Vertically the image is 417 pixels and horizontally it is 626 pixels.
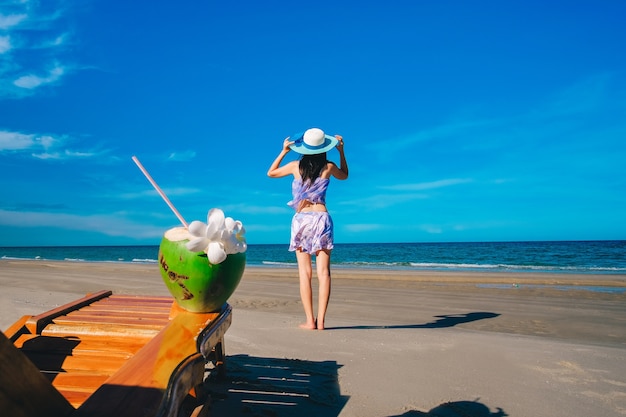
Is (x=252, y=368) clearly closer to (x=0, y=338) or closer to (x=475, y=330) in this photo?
(x=0, y=338)

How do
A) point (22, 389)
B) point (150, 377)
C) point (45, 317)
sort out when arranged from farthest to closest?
point (45, 317) < point (150, 377) < point (22, 389)

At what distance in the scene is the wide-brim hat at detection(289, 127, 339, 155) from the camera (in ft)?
14.1

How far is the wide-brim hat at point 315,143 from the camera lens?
4293 millimetres

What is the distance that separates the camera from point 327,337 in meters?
4.17

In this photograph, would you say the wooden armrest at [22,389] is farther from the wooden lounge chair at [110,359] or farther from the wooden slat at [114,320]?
the wooden slat at [114,320]

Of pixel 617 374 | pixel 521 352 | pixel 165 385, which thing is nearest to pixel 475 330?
pixel 521 352

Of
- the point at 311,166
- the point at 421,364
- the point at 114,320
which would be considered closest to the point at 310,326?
the point at 421,364

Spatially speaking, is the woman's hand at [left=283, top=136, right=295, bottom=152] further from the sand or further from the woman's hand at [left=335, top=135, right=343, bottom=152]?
the sand

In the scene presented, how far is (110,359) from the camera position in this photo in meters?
2.03

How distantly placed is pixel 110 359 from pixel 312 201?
276cm

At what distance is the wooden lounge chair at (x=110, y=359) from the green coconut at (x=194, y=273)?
8 centimetres

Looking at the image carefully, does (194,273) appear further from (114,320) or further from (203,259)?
(114,320)

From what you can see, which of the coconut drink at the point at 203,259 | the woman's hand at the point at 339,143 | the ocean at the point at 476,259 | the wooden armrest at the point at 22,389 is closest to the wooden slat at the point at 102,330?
the coconut drink at the point at 203,259

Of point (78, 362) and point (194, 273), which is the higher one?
point (194, 273)
